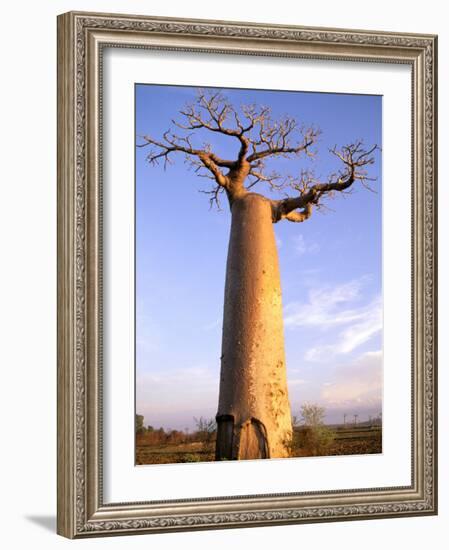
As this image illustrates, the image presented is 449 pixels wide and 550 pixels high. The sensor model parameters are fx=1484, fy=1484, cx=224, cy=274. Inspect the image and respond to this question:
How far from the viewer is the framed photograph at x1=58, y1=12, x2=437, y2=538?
20.0ft

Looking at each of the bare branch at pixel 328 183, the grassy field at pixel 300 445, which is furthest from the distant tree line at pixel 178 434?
the bare branch at pixel 328 183

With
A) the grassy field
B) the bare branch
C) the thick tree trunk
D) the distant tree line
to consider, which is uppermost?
the bare branch

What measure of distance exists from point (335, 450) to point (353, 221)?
102 centimetres

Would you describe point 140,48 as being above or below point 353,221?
above

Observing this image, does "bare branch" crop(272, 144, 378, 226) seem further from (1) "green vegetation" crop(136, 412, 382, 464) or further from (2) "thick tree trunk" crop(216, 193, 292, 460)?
(1) "green vegetation" crop(136, 412, 382, 464)

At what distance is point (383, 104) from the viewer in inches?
261

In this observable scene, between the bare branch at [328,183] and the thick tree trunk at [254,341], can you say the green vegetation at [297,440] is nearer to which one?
the thick tree trunk at [254,341]

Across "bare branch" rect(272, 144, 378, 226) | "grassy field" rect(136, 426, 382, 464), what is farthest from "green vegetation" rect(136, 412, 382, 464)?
"bare branch" rect(272, 144, 378, 226)

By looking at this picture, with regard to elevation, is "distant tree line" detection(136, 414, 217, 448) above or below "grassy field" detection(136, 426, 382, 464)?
above

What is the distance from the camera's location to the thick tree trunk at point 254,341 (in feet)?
21.1

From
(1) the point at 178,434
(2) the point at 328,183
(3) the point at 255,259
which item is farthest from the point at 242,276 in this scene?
(1) the point at 178,434

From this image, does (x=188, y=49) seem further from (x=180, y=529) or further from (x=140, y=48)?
(x=180, y=529)

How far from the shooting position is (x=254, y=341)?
256 inches

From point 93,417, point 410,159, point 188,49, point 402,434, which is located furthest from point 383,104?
point 93,417
